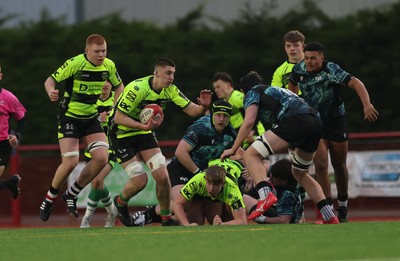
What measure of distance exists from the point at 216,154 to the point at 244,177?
1.72ft

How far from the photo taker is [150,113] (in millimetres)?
12766

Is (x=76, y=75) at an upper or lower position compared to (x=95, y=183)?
upper

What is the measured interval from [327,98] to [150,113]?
1973 mm

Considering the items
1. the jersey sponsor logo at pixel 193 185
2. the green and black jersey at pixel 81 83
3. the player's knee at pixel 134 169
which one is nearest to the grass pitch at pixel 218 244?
the jersey sponsor logo at pixel 193 185

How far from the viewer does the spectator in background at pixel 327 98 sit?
1228 cm

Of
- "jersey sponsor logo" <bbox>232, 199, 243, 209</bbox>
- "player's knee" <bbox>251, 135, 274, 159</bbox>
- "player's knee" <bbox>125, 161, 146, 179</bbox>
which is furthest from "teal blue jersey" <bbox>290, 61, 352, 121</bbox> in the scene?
"player's knee" <bbox>125, 161, 146, 179</bbox>

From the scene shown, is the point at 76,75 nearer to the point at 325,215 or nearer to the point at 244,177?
the point at 244,177

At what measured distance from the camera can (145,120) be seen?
42.1ft

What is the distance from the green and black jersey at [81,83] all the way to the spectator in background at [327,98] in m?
2.30

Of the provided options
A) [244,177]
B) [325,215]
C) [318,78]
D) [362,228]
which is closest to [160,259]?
[362,228]

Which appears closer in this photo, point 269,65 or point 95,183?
point 95,183

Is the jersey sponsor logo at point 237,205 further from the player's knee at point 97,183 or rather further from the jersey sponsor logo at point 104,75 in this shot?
the player's knee at point 97,183

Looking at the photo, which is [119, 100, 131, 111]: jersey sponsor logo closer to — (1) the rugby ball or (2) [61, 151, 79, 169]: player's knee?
(1) the rugby ball

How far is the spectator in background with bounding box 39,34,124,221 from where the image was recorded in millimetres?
13258
